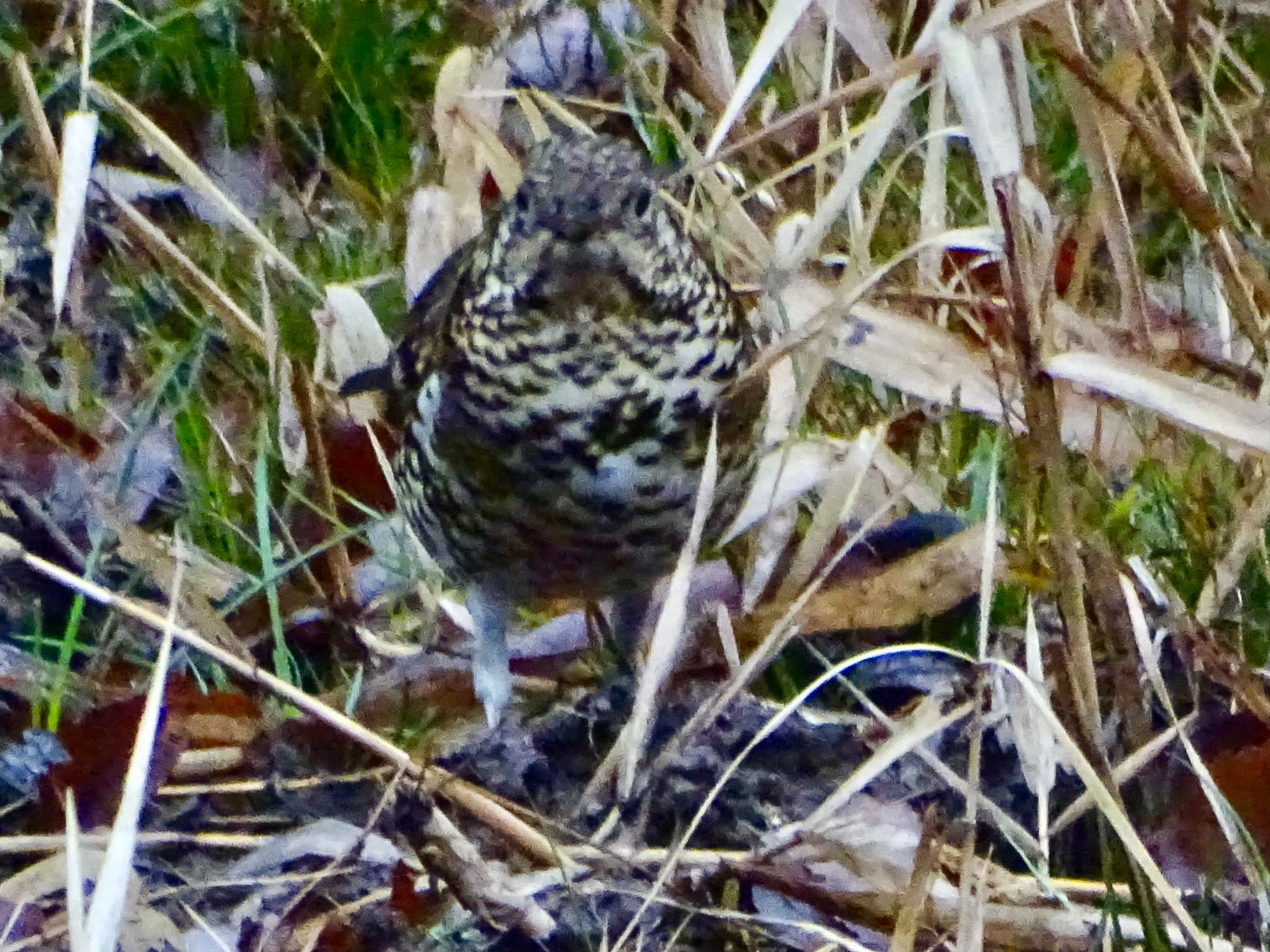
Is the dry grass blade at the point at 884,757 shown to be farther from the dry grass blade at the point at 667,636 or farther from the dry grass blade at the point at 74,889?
the dry grass blade at the point at 74,889

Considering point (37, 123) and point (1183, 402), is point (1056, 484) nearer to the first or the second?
point (1183, 402)

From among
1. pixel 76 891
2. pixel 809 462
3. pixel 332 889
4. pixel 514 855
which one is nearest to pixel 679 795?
pixel 514 855

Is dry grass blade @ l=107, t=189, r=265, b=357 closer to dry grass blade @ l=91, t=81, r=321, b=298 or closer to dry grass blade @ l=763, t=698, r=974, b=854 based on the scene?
dry grass blade @ l=91, t=81, r=321, b=298

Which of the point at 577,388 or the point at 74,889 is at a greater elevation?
the point at 577,388

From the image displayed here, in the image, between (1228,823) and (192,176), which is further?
(192,176)

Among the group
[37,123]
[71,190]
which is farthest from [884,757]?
[37,123]

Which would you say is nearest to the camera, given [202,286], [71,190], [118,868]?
[118,868]

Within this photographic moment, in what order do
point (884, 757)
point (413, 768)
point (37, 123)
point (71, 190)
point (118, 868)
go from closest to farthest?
point (118, 868), point (884, 757), point (413, 768), point (71, 190), point (37, 123)
